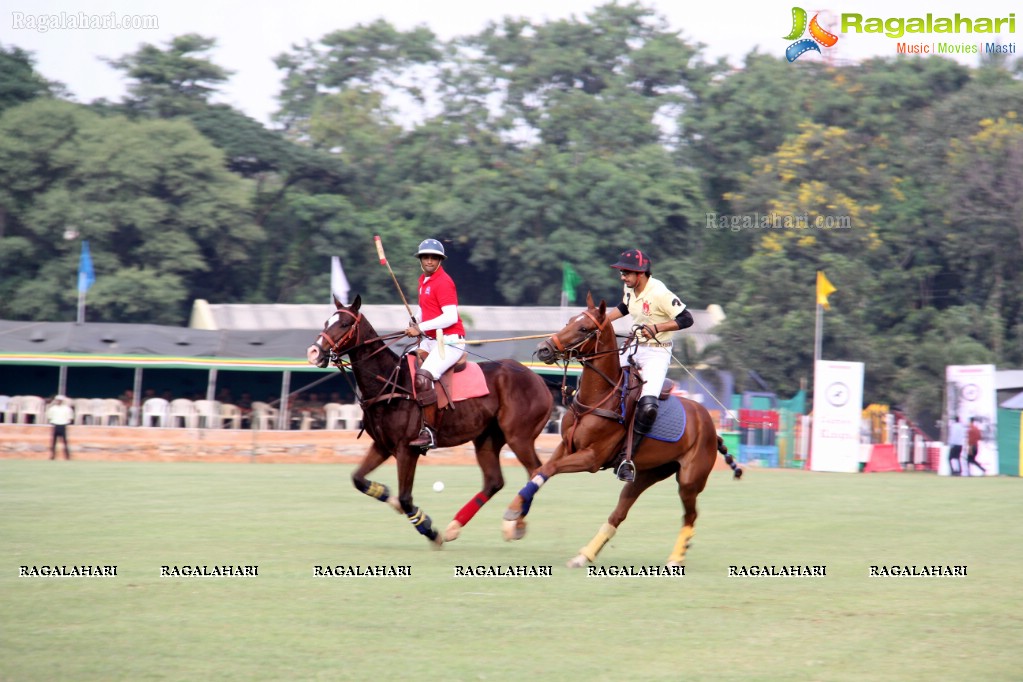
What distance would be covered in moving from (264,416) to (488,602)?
75.2 feet

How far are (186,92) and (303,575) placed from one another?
40.0m

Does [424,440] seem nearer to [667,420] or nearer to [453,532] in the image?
[453,532]

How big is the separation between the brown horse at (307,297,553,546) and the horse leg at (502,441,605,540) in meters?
1.25

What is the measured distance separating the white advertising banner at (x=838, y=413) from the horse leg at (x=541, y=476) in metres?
18.5

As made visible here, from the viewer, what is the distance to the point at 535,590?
8.67 m

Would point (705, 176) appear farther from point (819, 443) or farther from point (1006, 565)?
point (1006, 565)

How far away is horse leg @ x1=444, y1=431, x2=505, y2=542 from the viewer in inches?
426

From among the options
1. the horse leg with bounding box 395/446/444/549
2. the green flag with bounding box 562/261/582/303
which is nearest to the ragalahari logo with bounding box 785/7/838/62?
the green flag with bounding box 562/261/582/303

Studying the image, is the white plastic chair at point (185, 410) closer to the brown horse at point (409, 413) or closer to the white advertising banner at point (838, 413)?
the white advertising banner at point (838, 413)

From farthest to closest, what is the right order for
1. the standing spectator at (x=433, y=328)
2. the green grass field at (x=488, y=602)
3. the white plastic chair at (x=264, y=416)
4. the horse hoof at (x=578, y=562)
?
1. the white plastic chair at (x=264, y=416)
2. the standing spectator at (x=433, y=328)
3. the horse hoof at (x=578, y=562)
4. the green grass field at (x=488, y=602)

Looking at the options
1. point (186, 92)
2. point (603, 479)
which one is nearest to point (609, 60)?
point (186, 92)

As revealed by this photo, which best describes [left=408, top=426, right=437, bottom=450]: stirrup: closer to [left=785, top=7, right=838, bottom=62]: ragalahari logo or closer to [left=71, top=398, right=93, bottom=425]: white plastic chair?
[left=71, top=398, right=93, bottom=425]: white plastic chair

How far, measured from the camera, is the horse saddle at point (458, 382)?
11.5 metres

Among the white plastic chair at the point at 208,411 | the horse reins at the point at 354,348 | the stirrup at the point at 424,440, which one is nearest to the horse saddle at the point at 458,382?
the horse reins at the point at 354,348
